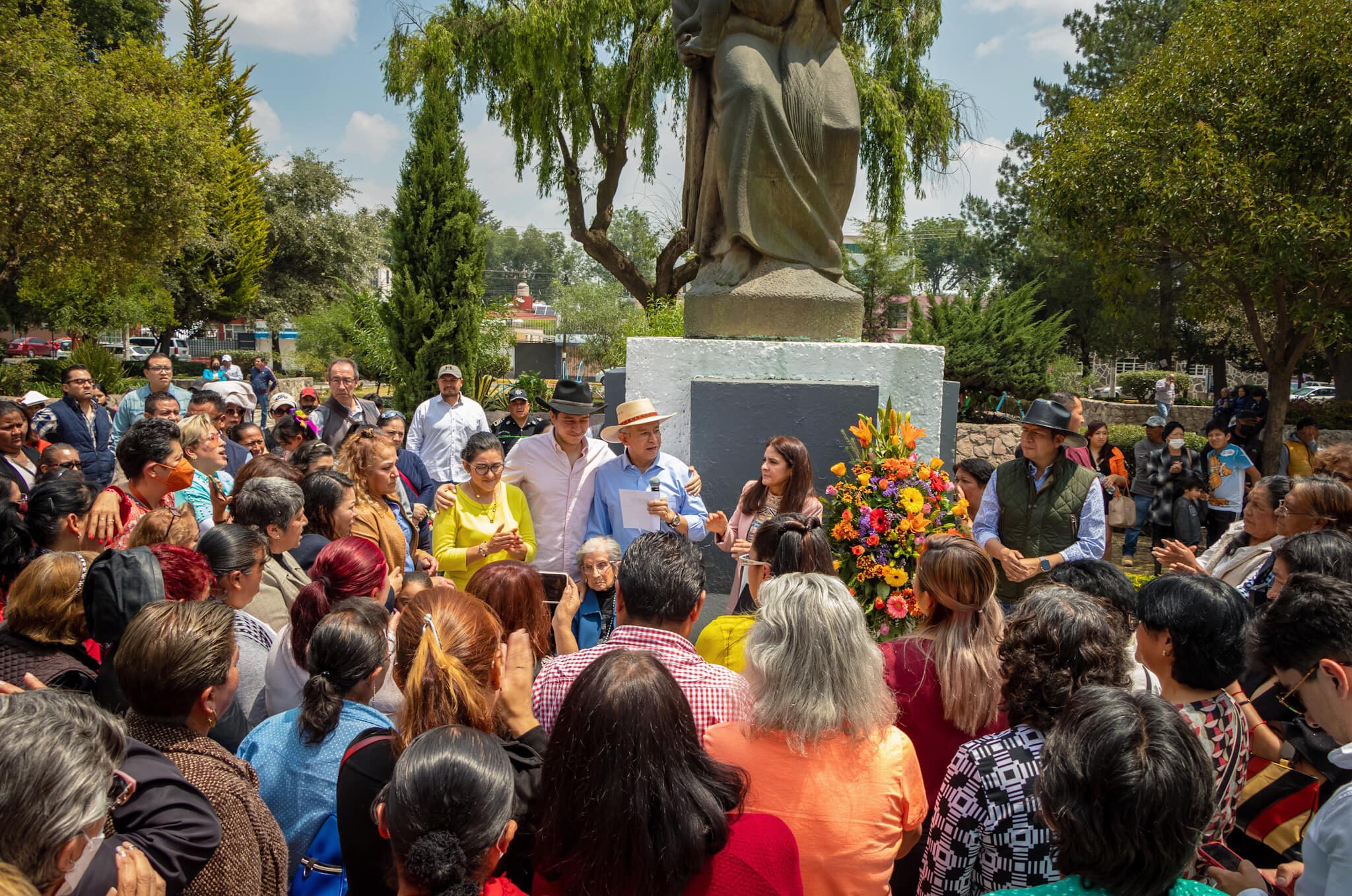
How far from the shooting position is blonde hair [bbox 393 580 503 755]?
2.07 metres

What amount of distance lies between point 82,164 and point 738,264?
1546cm

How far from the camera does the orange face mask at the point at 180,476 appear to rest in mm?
4254

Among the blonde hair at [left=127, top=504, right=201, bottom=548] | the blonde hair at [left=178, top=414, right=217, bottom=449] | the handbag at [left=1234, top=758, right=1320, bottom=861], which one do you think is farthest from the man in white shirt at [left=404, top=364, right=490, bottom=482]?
the handbag at [left=1234, top=758, right=1320, bottom=861]

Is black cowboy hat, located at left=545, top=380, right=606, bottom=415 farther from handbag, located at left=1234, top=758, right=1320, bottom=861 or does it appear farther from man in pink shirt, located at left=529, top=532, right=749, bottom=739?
handbag, located at left=1234, top=758, right=1320, bottom=861

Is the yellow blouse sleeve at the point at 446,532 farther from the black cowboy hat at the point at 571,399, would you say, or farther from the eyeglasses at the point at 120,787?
the eyeglasses at the point at 120,787

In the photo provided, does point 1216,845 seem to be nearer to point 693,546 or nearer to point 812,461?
point 693,546

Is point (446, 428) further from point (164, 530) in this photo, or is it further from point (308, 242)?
point (308, 242)

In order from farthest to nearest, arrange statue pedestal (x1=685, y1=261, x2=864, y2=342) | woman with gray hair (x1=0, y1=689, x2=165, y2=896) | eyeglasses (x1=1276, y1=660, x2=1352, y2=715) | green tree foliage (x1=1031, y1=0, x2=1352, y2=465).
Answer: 1. green tree foliage (x1=1031, y1=0, x2=1352, y2=465)
2. statue pedestal (x1=685, y1=261, x2=864, y2=342)
3. eyeglasses (x1=1276, y1=660, x2=1352, y2=715)
4. woman with gray hair (x1=0, y1=689, x2=165, y2=896)

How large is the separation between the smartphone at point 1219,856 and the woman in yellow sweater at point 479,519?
2.80 meters

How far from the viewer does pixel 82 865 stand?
5.42ft

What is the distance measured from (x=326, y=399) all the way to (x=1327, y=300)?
13.5 m

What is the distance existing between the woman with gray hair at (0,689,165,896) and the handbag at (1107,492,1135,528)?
333 inches

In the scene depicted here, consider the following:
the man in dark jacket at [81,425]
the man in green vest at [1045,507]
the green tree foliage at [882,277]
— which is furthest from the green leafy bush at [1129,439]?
the man in dark jacket at [81,425]

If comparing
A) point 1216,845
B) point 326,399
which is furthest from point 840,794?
point 326,399
